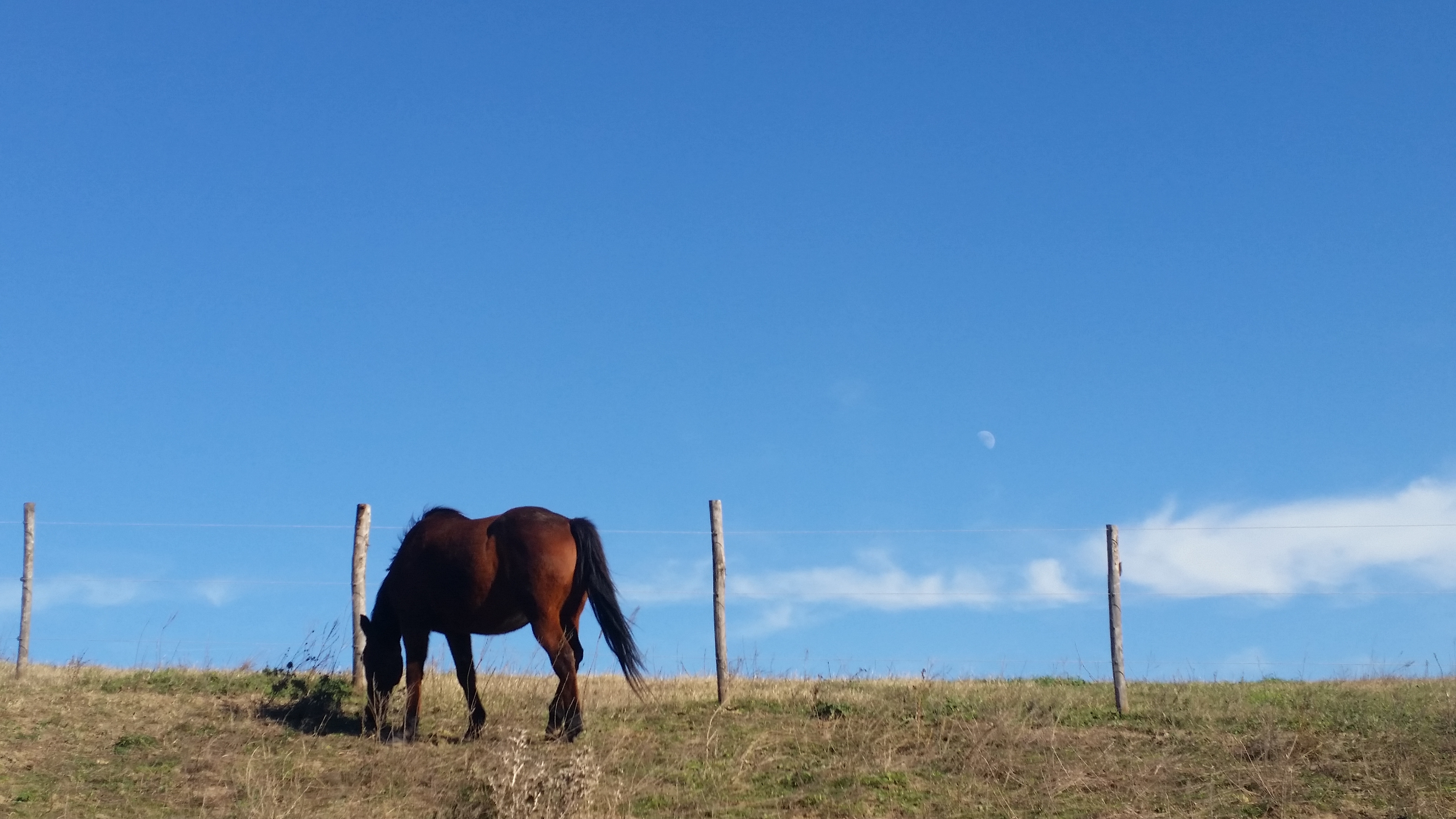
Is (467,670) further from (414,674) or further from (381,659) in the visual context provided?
(381,659)

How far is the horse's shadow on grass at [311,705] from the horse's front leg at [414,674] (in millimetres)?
675

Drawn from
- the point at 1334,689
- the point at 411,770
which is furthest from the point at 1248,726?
the point at 411,770

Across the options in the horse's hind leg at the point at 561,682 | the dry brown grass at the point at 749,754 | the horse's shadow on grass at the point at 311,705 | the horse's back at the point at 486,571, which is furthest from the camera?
the horse's shadow on grass at the point at 311,705

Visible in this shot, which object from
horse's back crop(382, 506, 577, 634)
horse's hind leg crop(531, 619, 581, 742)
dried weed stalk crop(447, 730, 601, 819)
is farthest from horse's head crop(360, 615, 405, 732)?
dried weed stalk crop(447, 730, 601, 819)

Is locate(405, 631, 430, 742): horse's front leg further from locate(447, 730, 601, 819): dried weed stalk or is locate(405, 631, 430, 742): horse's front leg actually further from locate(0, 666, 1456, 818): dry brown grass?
locate(447, 730, 601, 819): dried weed stalk

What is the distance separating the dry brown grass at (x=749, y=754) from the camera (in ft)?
36.8

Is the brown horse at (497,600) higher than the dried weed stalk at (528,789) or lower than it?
higher

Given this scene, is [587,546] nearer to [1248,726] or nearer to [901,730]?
[901,730]

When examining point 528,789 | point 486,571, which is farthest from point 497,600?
point 528,789

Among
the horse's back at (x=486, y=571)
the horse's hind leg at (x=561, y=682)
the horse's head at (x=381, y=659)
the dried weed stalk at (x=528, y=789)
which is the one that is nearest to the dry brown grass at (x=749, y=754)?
the dried weed stalk at (x=528, y=789)

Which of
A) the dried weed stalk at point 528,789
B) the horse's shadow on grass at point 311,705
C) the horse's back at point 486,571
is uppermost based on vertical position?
the horse's back at point 486,571

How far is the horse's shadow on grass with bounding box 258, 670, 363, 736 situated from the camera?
567 inches

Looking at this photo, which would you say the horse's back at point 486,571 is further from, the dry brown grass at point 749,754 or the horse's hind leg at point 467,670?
the dry brown grass at point 749,754

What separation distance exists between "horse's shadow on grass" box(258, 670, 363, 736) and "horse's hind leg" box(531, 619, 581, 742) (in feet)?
7.92
